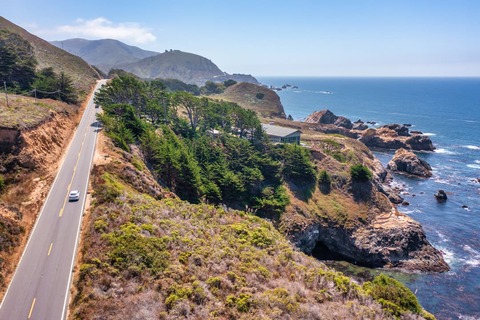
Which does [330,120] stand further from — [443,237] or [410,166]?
[443,237]

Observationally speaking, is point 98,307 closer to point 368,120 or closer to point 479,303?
point 479,303

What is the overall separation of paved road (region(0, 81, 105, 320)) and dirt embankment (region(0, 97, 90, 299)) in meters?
0.80

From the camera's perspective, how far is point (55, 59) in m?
112

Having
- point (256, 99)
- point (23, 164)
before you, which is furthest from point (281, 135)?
point (256, 99)

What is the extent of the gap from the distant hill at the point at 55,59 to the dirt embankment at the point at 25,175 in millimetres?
52875

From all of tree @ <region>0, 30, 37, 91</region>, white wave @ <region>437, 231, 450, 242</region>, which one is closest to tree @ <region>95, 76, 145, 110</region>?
tree @ <region>0, 30, 37, 91</region>

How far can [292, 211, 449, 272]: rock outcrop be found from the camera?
175 feet

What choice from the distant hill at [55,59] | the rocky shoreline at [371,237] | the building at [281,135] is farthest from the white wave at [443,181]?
the distant hill at [55,59]

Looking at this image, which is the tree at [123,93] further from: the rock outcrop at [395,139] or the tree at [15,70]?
the rock outcrop at [395,139]

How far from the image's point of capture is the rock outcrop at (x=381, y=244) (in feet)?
175

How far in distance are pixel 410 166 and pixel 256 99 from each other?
93883 mm

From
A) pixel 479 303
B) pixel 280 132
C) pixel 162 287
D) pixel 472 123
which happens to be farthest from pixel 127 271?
pixel 472 123

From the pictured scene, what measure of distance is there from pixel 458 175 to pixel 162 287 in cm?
10044

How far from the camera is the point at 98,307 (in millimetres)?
20922
